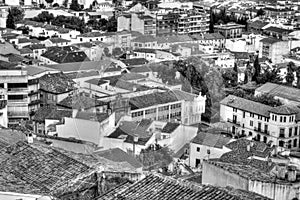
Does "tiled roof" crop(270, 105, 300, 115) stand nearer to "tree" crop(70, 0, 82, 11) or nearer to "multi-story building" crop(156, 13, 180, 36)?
"multi-story building" crop(156, 13, 180, 36)

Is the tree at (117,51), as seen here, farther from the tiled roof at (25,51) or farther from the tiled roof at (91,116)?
the tiled roof at (91,116)

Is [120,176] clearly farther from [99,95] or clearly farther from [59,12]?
[59,12]

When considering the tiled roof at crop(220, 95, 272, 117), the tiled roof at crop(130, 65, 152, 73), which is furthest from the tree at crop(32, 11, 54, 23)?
the tiled roof at crop(220, 95, 272, 117)

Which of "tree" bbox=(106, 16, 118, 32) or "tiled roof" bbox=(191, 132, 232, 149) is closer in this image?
"tiled roof" bbox=(191, 132, 232, 149)

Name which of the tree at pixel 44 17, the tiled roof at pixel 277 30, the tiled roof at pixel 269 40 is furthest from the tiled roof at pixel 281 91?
the tree at pixel 44 17

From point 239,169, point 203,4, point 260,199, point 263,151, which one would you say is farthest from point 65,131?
point 203,4

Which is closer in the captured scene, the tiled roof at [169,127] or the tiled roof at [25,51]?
the tiled roof at [169,127]

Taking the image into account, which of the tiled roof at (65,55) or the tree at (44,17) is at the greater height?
the tree at (44,17)
